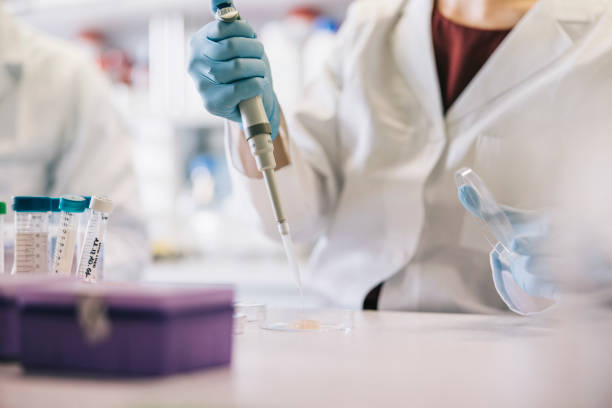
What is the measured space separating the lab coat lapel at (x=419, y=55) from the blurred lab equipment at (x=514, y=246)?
377mm

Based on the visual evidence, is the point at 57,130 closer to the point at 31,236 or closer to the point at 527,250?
the point at 31,236

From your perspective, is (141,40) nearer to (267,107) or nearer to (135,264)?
(135,264)

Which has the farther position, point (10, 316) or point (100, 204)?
point (100, 204)

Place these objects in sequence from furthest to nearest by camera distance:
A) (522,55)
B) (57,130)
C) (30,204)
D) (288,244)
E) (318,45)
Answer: (318,45)
(57,130)
(522,55)
(288,244)
(30,204)

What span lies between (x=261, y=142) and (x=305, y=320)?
0.21m

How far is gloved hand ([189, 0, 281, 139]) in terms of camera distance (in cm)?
82

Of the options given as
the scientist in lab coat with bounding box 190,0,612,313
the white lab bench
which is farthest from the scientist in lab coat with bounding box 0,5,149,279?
the white lab bench

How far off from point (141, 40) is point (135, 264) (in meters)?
1.51

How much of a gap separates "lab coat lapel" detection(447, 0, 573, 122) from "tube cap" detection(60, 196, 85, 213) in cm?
63

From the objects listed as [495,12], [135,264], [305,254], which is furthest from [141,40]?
[495,12]

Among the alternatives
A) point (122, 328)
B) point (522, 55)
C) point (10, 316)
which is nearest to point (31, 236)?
point (10, 316)

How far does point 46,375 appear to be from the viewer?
16.5 inches

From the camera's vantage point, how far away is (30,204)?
657mm

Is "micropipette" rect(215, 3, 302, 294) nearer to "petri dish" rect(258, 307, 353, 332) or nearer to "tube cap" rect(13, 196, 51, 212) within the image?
"petri dish" rect(258, 307, 353, 332)
